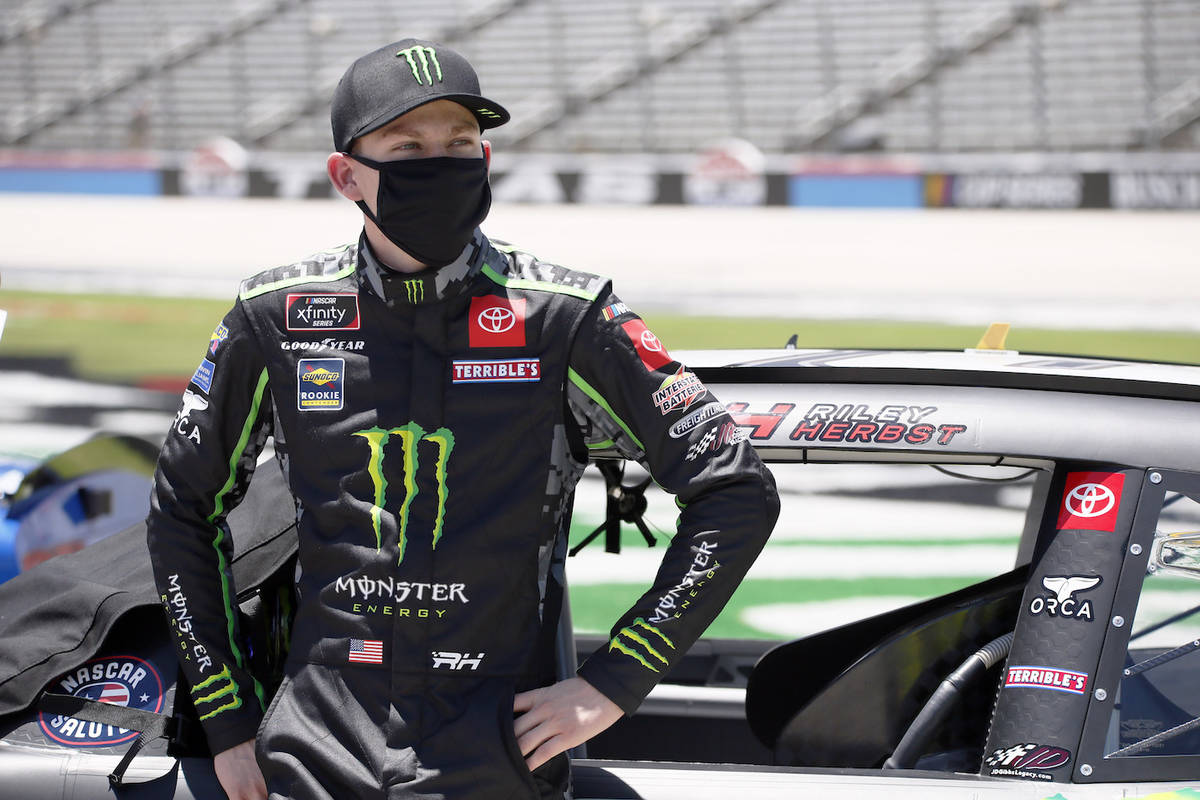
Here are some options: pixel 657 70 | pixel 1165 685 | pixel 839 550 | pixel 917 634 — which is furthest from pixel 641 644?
pixel 657 70

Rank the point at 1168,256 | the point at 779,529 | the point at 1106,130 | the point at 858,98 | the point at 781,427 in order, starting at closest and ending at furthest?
the point at 781,427
the point at 779,529
the point at 1168,256
the point at 1106,130
the point at 858,98

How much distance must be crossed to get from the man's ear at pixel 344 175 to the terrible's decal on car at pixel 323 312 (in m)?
0.16

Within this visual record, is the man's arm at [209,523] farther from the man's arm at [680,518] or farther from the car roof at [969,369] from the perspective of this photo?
the car roof at [969,369]

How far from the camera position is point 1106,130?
21328 millimetres

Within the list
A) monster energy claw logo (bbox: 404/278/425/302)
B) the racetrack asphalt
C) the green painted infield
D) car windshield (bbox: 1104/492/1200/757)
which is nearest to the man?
monster energy claw logo (bbox: 404/278/425/302)

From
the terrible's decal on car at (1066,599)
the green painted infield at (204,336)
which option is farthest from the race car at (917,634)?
the green painted infield at (204,336)

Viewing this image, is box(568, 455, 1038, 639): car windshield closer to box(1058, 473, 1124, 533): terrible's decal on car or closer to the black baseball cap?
box(1058, 473, 1124, 533): terrible's decal on car

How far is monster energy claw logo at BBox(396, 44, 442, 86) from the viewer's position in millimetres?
1853

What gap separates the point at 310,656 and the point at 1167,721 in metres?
1.35

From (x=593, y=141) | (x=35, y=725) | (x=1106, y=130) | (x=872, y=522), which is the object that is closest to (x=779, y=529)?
(x=872, y=522)

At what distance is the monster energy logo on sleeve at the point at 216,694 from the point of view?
193 centimetres

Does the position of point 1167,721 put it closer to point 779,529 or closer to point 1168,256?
point 779,529

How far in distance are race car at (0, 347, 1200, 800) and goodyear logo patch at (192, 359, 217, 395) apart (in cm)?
40

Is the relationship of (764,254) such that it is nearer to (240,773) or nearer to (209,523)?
(209,523)
